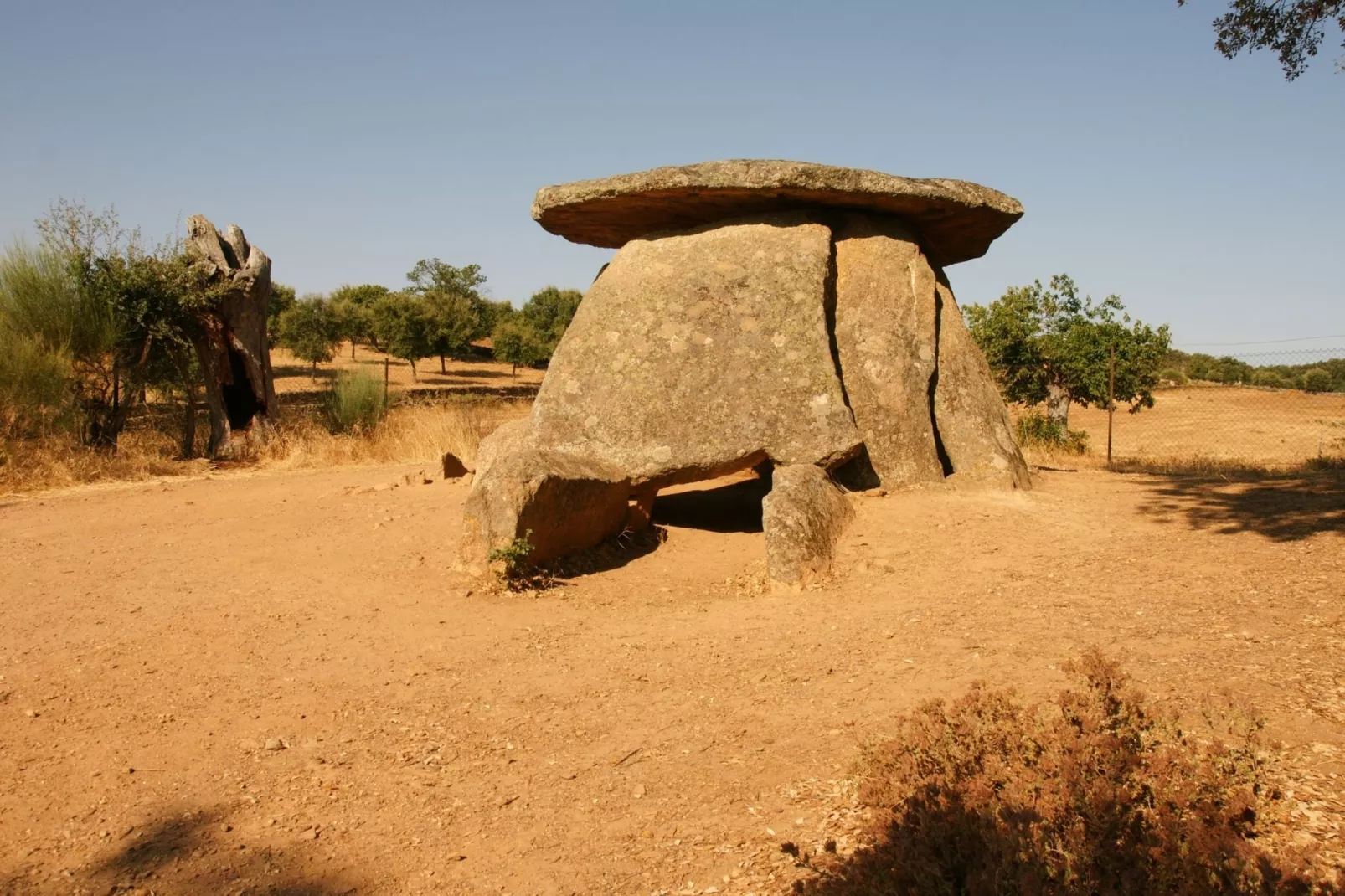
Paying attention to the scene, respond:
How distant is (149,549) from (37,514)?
2.01m

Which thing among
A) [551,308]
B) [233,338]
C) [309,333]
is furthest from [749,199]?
[551,308]

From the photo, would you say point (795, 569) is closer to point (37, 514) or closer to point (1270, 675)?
point (1270, 675)

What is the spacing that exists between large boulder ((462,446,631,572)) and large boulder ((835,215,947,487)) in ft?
6.84

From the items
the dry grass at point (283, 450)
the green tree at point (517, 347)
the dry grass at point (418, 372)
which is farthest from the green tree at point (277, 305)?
the dry grass at point (283, 450)

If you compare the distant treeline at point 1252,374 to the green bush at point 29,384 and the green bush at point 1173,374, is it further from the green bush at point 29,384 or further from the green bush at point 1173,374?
the green bush at point 29,384

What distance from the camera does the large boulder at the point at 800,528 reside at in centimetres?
591

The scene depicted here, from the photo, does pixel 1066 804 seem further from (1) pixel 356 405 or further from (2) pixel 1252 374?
(2) pixel 1252 374

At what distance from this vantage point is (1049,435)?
14.7m

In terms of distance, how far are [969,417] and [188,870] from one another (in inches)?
251

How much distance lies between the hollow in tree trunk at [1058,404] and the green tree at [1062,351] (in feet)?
0.04

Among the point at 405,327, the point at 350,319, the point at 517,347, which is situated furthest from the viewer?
the point at 517,347

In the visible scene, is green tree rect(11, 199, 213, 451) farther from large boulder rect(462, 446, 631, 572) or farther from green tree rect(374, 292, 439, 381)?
green tree rect(374, 292, 439, 381)

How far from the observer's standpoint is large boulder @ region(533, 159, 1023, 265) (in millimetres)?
7316

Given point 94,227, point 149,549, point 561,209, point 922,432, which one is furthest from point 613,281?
point 94,227
